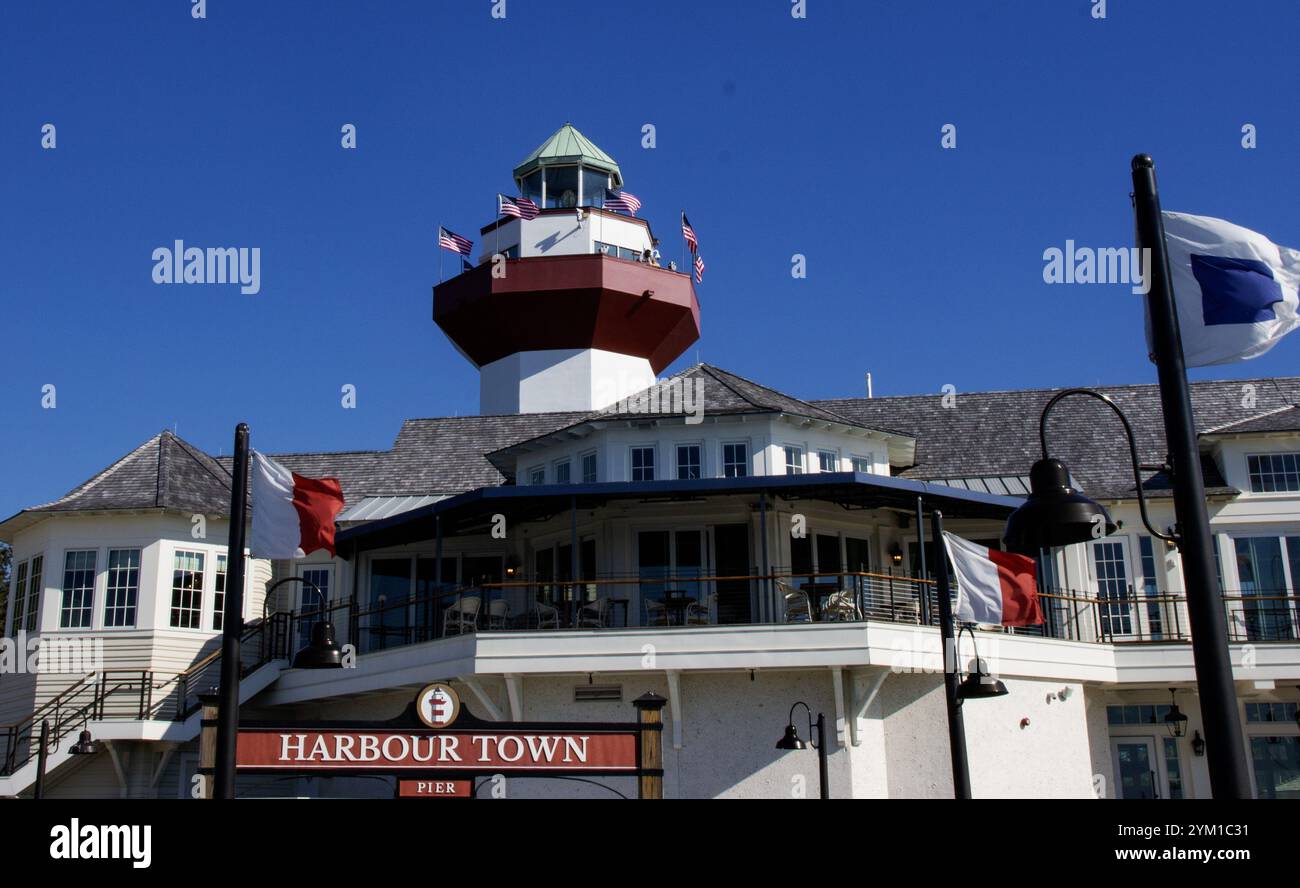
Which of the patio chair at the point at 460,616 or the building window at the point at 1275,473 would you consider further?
the building window at the point at 1275,473

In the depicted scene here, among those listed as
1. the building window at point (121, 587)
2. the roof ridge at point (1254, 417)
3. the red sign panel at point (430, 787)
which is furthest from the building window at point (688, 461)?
the red sign panel at point (430, 787)

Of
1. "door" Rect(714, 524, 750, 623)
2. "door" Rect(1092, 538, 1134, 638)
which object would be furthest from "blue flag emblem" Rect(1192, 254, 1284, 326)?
"door" Rect(1092, 538, 1134, 638)

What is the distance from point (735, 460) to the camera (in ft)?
82.5

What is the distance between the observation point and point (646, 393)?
88.4 feet

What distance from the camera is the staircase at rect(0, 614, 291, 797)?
80.9 feet

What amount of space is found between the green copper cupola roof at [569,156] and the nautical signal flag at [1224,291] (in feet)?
113

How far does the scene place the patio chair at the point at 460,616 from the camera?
23.4m

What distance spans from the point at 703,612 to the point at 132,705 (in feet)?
38.8

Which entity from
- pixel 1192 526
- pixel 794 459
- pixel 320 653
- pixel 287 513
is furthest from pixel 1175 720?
pixel 1192 526

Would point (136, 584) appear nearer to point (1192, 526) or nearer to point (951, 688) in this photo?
point (951, 688)

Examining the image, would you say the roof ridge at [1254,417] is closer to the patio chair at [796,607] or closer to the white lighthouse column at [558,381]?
the patio chair at [796,607]
